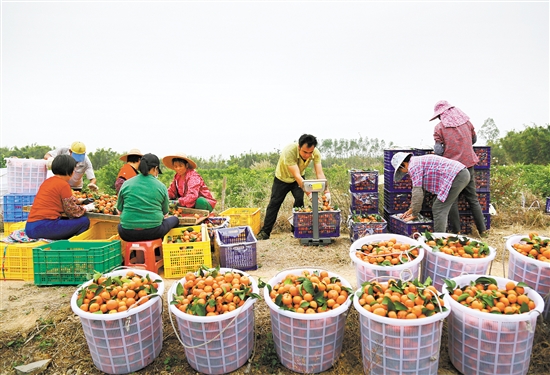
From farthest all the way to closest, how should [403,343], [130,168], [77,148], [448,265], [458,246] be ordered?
1. [77,148]
2. [130,168]
3. [458,246]
4. [448,265]
5. [403,343]

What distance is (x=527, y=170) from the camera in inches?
498

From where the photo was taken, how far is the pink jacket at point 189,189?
5.87 metres

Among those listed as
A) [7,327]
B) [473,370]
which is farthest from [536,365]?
[7,327]

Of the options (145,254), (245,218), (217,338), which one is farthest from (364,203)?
(217,338)

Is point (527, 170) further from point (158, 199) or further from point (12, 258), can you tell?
point (12, 258)

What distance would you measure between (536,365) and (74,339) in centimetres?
387

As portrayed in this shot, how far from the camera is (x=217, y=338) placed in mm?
2619

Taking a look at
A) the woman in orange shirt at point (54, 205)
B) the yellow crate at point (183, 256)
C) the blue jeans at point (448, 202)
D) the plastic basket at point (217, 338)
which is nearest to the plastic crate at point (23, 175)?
the woman in orange shirt at point (54, 205)

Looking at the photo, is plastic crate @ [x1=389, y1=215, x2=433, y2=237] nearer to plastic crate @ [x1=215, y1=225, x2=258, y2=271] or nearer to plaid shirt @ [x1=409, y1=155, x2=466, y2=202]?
plaid shirt @ [x1=409, y1=155, x2=466, y2=202]

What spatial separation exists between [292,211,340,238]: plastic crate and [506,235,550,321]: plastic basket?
308 centimetres

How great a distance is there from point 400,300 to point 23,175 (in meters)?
6.71

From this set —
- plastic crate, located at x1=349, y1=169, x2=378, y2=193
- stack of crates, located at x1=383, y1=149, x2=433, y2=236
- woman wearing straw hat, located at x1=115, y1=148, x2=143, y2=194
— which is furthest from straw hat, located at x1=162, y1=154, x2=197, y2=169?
stack of crates, located at x1=383, y1=149, x2=433, y2=236

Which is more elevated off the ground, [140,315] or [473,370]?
[140,315]

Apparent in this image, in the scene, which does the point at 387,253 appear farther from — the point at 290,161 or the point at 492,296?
the point at 290,161
